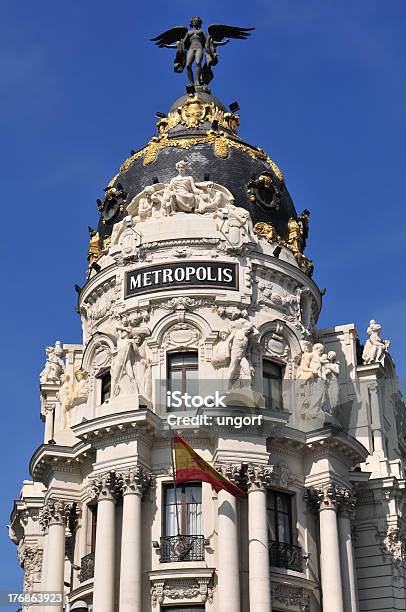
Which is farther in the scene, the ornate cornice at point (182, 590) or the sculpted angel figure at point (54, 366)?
the sculpted angel figure at point (54, 366)

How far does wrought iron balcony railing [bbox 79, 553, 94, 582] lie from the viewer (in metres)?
38.7

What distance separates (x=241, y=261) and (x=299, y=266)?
3.51 meters

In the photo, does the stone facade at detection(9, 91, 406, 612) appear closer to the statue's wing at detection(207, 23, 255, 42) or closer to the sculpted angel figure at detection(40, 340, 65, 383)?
the sculpted angel figure at detection(40, 340, 65, 383)

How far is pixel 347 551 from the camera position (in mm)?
39312

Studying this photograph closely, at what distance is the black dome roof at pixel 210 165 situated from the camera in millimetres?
45094

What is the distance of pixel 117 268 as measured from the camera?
1695 inches

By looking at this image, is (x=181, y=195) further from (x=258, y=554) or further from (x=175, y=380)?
(x=258, y=554)

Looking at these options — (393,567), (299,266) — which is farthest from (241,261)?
(393,567)

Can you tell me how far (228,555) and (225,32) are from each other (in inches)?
1063

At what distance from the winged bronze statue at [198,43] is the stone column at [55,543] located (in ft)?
66.1

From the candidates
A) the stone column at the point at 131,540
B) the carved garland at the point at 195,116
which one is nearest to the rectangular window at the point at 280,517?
the stone column at the point at 131,540

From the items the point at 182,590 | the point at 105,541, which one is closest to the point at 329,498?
the point at 182,590

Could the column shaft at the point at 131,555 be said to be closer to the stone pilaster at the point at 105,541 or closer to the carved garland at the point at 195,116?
the stone pilaster at the point at 105,541

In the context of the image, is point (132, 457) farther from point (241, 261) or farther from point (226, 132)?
point (226, 132)
